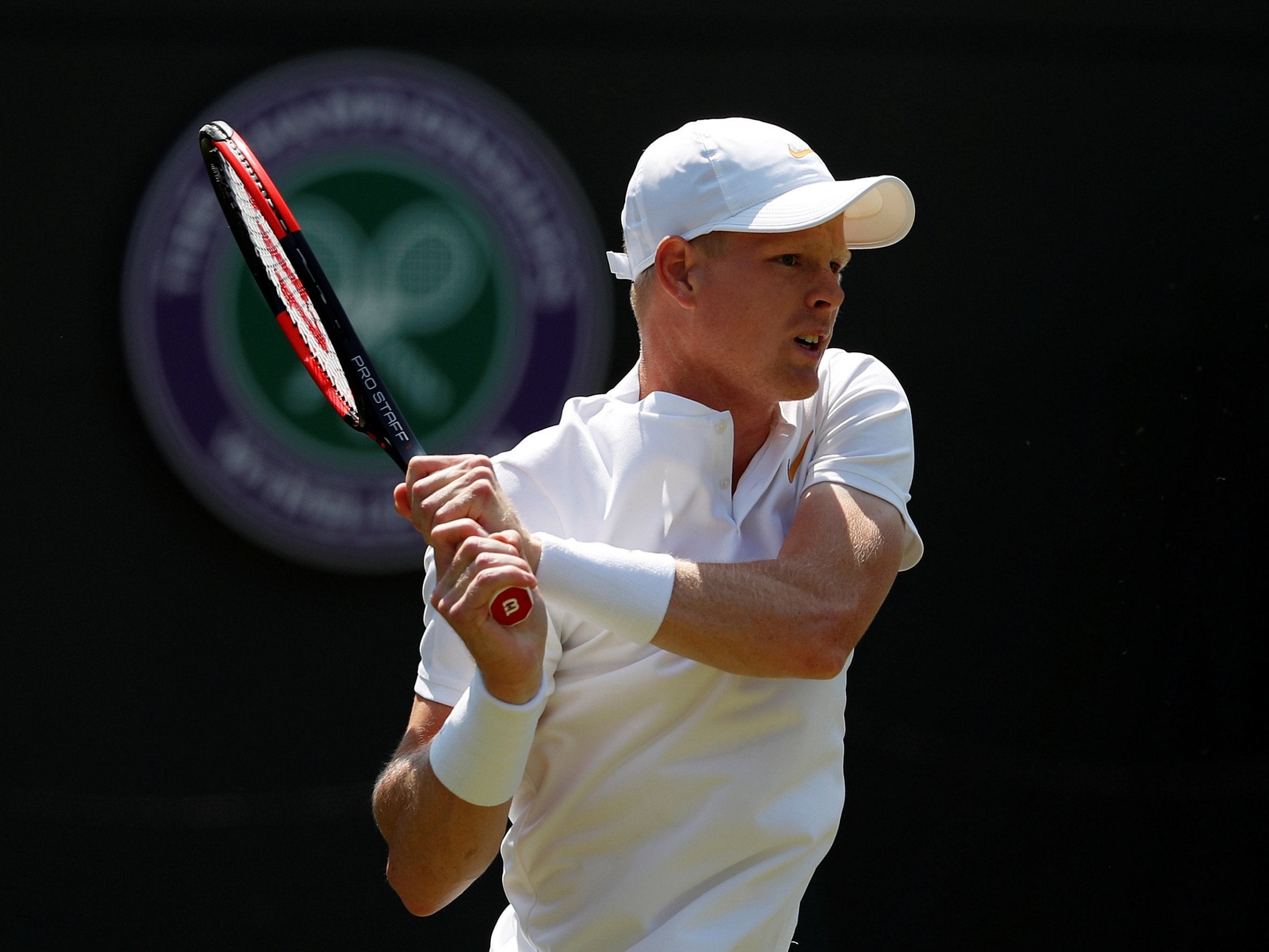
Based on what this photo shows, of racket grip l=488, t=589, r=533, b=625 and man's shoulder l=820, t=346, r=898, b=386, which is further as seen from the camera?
man's shoulder l=820, t=346, r=898, b=386

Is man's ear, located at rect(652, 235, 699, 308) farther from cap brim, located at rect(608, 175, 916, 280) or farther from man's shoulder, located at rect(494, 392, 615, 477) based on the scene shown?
man's shoulder, located at rect(494, 392, 615, 477)

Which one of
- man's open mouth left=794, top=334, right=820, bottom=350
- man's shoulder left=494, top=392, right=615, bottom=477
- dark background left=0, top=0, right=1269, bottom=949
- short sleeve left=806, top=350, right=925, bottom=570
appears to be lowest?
dark background left=0, top=0, right=1269, bottom=949

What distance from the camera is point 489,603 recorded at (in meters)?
1.31

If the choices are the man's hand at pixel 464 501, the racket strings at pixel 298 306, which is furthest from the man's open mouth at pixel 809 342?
the racket strings at pixel 298 306

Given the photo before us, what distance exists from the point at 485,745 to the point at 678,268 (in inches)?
23.6

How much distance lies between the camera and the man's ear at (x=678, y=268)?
1.60 meters

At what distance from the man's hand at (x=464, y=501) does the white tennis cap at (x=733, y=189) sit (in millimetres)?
381

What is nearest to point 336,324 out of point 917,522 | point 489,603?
point 489,603

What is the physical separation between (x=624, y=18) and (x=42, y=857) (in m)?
2.06

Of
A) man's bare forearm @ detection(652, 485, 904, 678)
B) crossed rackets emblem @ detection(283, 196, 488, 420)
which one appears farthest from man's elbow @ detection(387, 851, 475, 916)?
crossed rackets emblem @ detection(283, 196, 488, 420)

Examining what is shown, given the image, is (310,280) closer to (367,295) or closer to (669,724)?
(669,724)

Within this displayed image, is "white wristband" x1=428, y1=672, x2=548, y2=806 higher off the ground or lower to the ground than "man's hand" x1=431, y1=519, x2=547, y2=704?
lower

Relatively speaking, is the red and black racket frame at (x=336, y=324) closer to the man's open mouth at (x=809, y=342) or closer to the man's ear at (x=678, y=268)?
the man's ear at (x=678, y=268)

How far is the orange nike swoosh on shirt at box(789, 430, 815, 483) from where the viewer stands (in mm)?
1631
